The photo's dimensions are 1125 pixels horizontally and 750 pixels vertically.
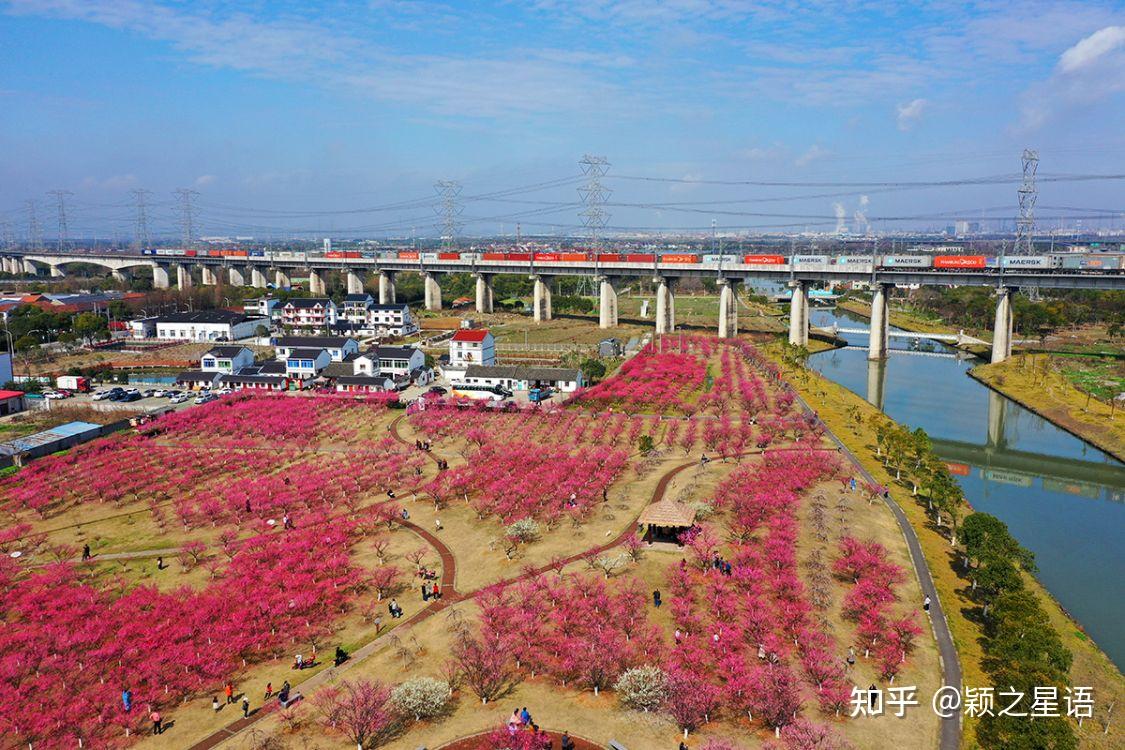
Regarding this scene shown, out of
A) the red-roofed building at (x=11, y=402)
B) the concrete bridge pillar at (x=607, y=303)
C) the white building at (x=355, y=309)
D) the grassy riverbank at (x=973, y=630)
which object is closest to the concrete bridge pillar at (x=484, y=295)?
the white building at (x=355, y=309)

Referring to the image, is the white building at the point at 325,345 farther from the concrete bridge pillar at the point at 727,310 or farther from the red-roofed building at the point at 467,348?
the concrete bridge pillar at the point at 727,310

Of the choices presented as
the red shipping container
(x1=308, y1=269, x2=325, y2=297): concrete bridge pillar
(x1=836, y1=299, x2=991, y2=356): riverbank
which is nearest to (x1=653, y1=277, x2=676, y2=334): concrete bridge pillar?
the red shipping container

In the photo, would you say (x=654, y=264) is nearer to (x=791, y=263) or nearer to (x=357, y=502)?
(x=791, y=263)

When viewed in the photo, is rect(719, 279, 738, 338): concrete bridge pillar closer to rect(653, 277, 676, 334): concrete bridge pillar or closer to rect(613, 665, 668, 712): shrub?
rect(653, 277, 676, 334): concrete bridge pillar

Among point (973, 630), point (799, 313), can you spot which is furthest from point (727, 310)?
point (973, 630)

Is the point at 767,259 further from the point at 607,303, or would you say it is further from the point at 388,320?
the point at 388,320


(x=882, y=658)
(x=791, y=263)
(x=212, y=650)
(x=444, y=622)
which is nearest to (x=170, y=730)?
(x=212, y=650)
